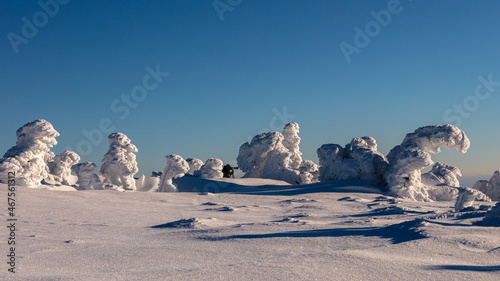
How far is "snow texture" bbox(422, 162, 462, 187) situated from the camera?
18.8 metres

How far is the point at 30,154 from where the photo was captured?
13570 millimetres

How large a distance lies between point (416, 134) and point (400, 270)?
46.9ft

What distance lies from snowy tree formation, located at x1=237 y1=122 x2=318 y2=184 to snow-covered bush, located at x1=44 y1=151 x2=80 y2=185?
9.45 metres

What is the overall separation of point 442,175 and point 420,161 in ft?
Answer: 12.4

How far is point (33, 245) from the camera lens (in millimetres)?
6109

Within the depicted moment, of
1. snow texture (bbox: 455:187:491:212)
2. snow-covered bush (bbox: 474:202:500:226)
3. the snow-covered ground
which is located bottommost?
the snow-covered ground

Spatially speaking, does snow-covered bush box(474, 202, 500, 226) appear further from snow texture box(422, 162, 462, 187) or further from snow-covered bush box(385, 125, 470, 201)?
snow texture box(422, 162, 462, 187)

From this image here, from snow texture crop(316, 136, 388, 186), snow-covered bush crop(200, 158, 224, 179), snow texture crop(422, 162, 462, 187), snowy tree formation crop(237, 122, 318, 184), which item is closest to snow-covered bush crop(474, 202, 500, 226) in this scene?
snow texture crop(316, 136, 388, 186)

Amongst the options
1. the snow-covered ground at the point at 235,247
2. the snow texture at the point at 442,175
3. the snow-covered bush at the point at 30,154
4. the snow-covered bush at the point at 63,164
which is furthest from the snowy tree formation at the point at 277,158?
the snow-covered ground at the point at 235,247

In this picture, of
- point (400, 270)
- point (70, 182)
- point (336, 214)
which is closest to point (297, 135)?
point (70, 182)

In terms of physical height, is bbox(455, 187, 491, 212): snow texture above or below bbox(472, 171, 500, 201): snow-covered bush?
below

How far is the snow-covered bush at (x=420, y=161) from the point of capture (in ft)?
54.2

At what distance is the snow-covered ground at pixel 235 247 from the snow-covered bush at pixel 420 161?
681cm

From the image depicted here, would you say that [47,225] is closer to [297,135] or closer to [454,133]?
[454,133]
